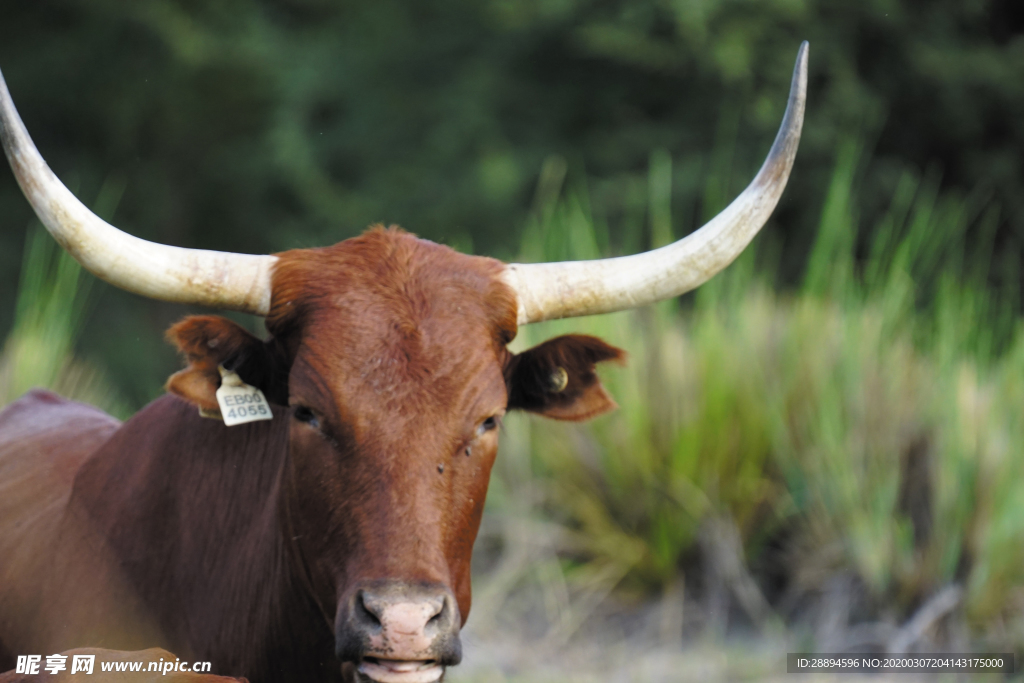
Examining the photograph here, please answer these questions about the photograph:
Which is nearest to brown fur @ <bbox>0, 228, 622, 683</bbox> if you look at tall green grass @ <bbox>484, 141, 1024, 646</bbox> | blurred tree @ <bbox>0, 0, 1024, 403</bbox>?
tall green grass @ <bbox>484, 141, 1024, 646</bbox>

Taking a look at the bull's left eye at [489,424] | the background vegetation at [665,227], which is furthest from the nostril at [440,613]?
the background vegetation at [665,227]

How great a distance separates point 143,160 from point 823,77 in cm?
913

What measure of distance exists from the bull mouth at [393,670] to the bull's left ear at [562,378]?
869mm

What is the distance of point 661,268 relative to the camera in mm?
2498

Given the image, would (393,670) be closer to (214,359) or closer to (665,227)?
(214,359)

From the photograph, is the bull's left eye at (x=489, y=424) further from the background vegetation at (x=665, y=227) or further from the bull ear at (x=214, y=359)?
the background vegetation at (x=665, y=227)

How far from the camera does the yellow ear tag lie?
7.79 feet

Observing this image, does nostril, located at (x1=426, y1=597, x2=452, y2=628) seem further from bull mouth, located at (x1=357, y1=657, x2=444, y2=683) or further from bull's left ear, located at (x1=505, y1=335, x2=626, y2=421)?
bull's left ear, located at (x1=505, y1=335, x2=626, y2=421)

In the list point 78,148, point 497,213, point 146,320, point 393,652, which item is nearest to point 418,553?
point 393,652

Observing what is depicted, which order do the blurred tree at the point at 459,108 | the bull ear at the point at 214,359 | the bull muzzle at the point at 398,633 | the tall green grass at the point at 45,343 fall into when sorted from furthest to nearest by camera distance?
the blurred tree at the point at 459,108 → the tall green grass at the point at 45,343 → the bull ear at the point at 214,359 → the bull muzzle at the point at 398,633

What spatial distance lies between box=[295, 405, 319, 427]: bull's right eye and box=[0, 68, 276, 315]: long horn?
0.92 feet

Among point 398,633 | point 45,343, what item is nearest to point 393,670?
point 398,633

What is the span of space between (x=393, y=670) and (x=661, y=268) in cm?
118

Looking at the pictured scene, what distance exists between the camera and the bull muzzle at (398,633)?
192 cm
